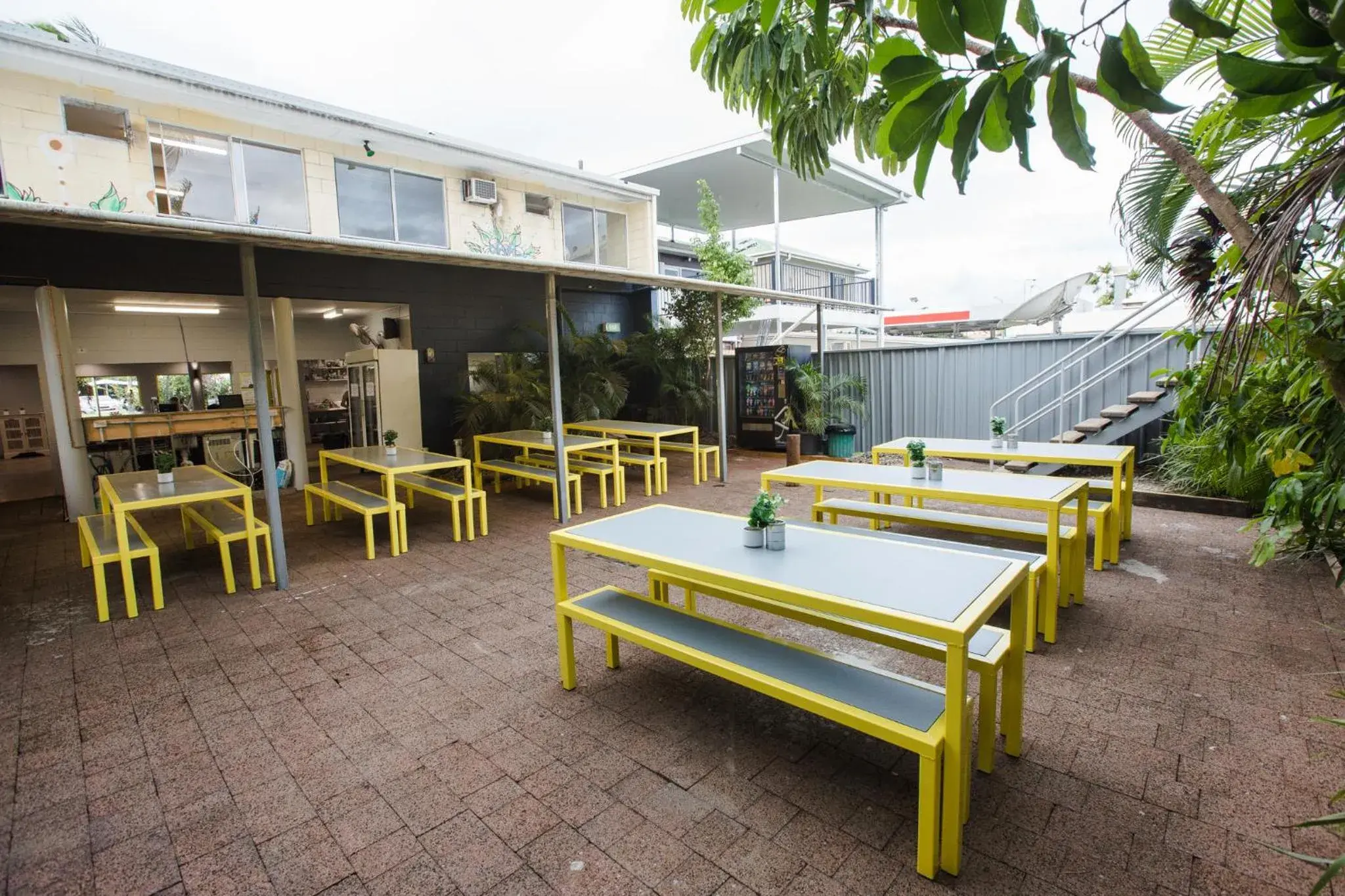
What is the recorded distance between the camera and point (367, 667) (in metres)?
3.15

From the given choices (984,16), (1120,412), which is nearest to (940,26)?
(984,16)

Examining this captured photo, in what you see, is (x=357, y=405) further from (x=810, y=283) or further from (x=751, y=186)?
(x=810, y=283)

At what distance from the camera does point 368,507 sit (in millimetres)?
5141

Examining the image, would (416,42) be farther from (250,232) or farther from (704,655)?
(704,655)

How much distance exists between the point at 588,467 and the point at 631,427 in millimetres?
1034

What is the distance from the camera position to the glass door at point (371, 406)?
842 centimetres

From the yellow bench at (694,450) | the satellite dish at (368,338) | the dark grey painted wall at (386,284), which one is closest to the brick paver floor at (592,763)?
the yellow bench at (694,450)

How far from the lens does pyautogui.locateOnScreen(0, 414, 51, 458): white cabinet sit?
9781mm

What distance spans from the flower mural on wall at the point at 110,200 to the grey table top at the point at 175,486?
11.1 ft

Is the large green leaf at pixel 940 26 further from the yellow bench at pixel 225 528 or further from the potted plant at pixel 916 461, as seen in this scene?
the yellow bench at pixel 225 528

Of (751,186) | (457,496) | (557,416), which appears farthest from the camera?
(751,186)

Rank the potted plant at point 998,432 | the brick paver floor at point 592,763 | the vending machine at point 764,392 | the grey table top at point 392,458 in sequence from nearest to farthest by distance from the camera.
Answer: the brick paver floor at point 592,763 → the potted plant at point 998,432 → the grey table top at point 392,458 → the vending machine at point 764,392

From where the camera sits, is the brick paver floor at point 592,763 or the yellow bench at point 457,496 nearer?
the brick paver floor at point 592,763

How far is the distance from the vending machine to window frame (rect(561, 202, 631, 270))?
287 centimetres
